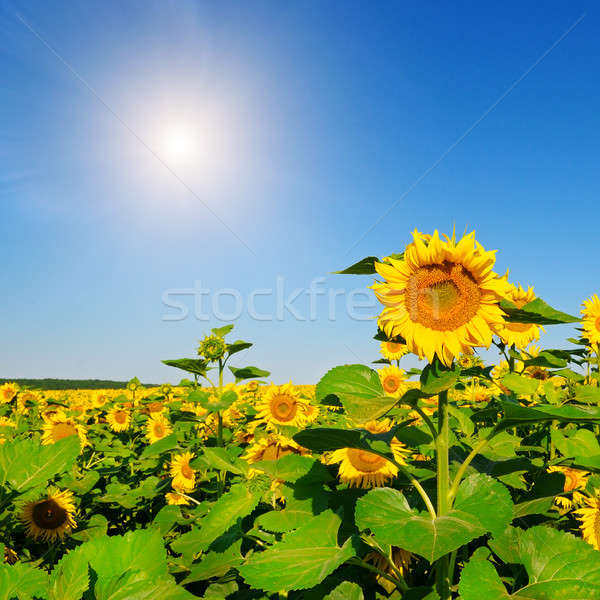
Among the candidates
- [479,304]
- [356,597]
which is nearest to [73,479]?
[356,597]

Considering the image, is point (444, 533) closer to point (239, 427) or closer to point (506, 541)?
point (506, 541)

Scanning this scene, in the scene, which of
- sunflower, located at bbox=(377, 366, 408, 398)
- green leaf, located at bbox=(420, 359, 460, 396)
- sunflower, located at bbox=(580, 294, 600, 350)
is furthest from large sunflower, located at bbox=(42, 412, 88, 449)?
sunflower, located at bbox=(580, 294, 600, 350)

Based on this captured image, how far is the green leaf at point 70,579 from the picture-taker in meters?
0.99

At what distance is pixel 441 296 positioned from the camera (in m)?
1.92

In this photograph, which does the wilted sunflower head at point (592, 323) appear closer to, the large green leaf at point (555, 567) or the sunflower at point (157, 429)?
the large green leaf at point (555, 567)

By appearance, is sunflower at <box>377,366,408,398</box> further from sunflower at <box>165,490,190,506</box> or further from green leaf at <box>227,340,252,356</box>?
sunflower at <box>165,490,190,506</box>

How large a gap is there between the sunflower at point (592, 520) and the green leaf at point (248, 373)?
2373 mm

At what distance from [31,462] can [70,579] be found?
67cm

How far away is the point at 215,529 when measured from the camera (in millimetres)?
2012

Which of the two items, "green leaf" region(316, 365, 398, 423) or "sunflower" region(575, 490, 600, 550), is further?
"sunflower" region(575, 490, 600, 550)

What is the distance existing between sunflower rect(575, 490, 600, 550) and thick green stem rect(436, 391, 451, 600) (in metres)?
Result: 1.05

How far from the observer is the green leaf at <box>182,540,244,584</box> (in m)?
2.02

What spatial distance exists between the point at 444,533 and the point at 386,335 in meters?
0.81

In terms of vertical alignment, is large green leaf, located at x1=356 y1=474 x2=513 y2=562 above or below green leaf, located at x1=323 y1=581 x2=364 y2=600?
above
